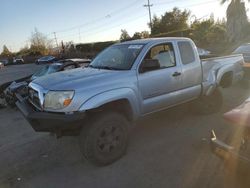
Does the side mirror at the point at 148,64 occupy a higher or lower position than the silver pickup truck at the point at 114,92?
higher

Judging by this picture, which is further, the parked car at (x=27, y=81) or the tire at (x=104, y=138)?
the parked car at (x=27, y=81)

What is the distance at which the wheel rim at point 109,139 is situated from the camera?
4191mm

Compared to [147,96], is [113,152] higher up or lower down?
lower down

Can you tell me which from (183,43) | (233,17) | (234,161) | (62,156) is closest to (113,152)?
(62,156)

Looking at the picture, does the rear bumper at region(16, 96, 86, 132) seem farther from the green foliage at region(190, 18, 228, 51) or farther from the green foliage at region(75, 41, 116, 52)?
the green foliage at region(75, 41, 116, 52)

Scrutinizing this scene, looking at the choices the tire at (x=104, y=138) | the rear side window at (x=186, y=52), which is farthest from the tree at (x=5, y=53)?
the tire at (x=104, y=138)

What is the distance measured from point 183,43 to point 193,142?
2023 millimetres

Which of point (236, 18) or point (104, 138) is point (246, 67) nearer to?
point (104, 138)

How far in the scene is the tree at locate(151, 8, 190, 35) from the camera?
44.7 m

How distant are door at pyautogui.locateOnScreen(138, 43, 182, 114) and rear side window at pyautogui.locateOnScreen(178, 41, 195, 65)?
241 millimetres

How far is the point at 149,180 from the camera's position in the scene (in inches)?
151

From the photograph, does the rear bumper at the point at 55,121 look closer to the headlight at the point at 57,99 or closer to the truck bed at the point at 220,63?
the headlight at the point at 57,99

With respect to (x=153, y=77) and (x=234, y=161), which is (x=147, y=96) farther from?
(x=234, y=161)

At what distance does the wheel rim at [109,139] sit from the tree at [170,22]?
41.6 m
